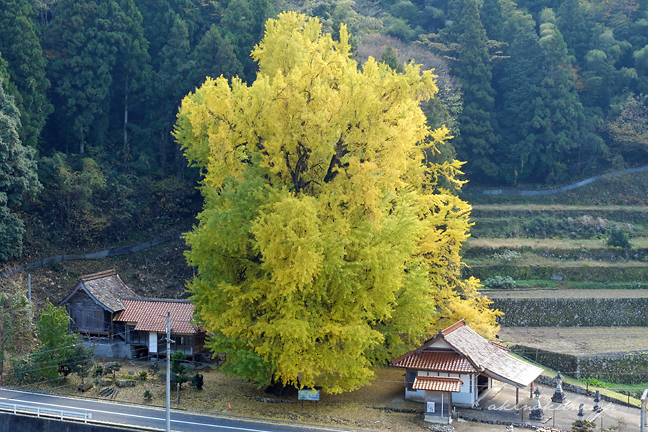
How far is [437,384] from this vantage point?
68.6 feet

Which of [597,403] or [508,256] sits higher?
[508,256]

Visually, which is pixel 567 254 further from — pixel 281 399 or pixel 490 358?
pixel 281 399

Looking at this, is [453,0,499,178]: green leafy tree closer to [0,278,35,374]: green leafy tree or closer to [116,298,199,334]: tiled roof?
[116,298,199,334]: tiled roof

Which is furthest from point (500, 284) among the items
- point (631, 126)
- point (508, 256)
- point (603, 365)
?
point (631, 126)

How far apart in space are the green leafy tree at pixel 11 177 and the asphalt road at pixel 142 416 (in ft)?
31.4

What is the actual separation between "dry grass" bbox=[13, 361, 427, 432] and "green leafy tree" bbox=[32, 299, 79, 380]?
0.61 metres

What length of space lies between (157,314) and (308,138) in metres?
11.1

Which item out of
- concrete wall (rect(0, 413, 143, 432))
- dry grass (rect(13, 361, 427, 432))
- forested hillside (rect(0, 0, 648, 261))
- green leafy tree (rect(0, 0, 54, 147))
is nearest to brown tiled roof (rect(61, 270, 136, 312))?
dry grass (rect(13, 361, 427, 432))

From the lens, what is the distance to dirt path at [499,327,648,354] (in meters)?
30.0

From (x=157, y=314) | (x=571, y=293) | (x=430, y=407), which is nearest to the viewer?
(x=430, y=407)

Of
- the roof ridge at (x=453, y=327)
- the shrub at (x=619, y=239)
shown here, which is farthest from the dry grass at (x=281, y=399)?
the shrub at (x=619, y=239)

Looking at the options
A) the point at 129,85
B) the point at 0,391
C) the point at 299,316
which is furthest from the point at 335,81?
the point at 129,85

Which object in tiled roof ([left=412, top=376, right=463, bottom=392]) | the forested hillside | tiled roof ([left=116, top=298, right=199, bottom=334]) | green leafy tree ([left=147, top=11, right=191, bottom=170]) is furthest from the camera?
green leafy tree ([left=147, top=11, right=191, bottom=170])

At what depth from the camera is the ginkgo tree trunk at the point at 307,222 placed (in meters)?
20.1
